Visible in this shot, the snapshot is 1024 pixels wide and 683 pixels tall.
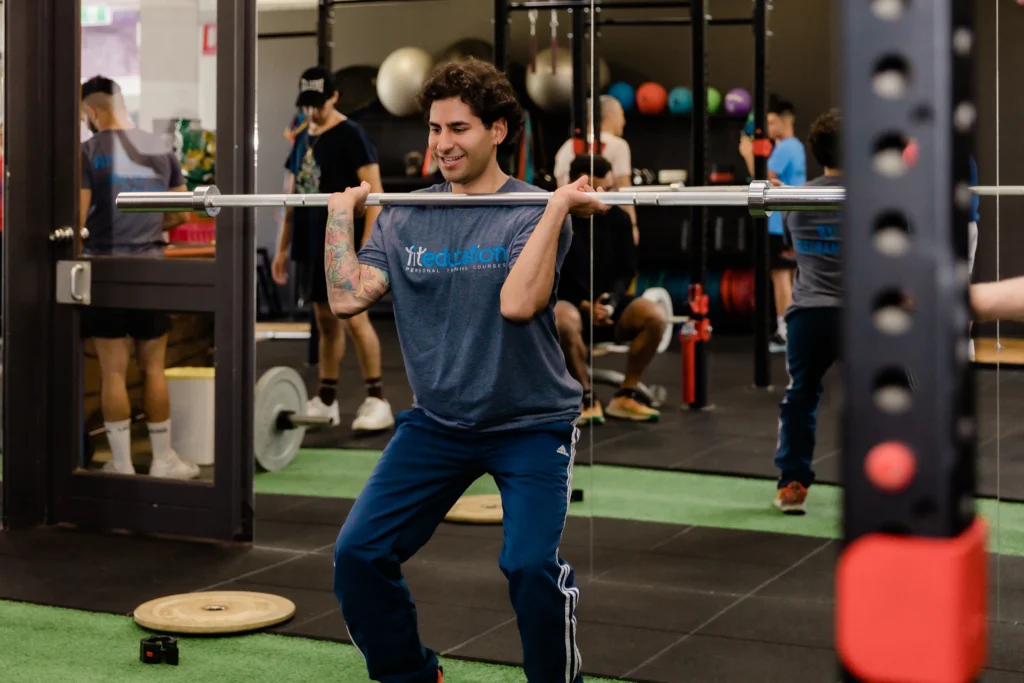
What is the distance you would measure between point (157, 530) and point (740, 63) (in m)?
2.48

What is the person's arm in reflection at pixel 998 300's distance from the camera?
0.95m

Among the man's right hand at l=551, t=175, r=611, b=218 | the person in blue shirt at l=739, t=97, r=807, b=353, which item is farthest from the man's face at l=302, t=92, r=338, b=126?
the man's right hand at l=551, t=175, r=611, b=218

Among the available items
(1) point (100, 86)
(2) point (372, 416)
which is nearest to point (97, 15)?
(1) point (100, 86)

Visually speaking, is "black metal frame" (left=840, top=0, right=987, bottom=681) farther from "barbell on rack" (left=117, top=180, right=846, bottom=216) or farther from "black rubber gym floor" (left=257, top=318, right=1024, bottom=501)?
"black rubber gym floor" (left=257, top=318, right=1024, bottom=501)

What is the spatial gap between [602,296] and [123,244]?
171 centimetres

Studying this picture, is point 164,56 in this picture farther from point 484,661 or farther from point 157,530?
point 484,661

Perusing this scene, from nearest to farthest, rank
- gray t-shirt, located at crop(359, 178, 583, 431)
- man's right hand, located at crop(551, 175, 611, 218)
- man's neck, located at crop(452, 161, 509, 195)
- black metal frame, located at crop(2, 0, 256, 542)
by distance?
man's right hand, located at crop(551, 175, 611, 218), gray t-shirt, located at crop(359, 178, 583, 431), man's neck, located at crop(452, 161, 509, 195), black metal frame, located at crop(2, 0, 256, 542)

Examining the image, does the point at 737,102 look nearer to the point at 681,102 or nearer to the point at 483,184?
the point at 681,102

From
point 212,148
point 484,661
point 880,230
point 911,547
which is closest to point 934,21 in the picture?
point 880,230

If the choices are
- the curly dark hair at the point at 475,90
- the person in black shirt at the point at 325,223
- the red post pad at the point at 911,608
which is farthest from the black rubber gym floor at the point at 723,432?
the red post pad at the point at 911,608

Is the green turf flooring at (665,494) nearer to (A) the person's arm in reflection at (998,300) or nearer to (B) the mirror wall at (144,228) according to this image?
(B) the mirror wall at (144,228)

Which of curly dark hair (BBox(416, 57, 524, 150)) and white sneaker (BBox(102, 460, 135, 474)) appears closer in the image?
curly dark hair (BBox(416, 57, 524, 150))

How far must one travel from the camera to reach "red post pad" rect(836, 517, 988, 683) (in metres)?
0.62

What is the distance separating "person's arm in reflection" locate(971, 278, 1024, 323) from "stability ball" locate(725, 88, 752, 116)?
3.24 m
